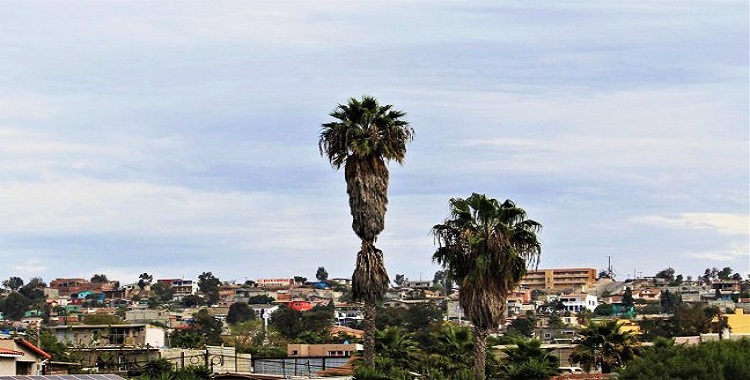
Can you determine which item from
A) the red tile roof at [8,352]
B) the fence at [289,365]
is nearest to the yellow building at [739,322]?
the fence at [289,365]

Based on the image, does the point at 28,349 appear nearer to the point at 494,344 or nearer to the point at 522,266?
the point at 522,266

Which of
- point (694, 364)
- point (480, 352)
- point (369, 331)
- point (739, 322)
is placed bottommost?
point (694, 364)

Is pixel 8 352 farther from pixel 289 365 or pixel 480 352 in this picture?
pixel 289 365

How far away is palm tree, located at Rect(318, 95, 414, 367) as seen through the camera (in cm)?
7262

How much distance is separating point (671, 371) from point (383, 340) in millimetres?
21470

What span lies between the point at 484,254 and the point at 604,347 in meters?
16.4

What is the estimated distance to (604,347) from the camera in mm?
85125

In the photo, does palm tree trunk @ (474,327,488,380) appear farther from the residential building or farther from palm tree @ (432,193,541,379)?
the residential building

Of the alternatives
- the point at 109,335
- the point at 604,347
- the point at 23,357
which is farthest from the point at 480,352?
the point at 109,335

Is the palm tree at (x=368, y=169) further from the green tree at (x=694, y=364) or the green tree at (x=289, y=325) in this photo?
the green tree at (x=289, y=325)

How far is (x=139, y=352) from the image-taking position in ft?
344

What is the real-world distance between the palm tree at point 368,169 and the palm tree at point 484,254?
2.95 m

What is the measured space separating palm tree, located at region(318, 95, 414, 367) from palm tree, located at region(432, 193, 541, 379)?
9.67ft

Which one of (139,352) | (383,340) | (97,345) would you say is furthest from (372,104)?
(97,345)
